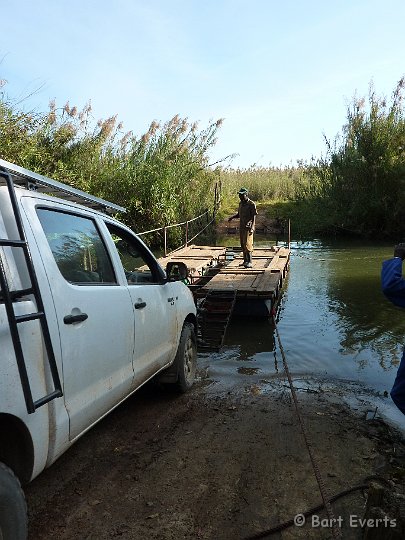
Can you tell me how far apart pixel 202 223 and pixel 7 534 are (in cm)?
1892

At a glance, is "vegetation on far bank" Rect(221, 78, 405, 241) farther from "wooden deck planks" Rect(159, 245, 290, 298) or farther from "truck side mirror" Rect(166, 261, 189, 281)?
"truck side mirror" Rect(166, 261, 189, 281)

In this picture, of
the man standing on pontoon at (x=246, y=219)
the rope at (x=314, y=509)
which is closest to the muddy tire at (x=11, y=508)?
the rope at (x=314, y=509)

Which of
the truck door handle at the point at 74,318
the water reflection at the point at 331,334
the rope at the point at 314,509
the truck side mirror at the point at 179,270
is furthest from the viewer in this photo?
the water reflection at the point at 331,334

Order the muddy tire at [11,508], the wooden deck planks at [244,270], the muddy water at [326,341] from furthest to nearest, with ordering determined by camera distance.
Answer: the wooden deck planks at [244,270] → the muddy water at [326,341] → the muddy tire at [11,508]

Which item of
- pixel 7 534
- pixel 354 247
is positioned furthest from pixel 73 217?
pixel 354 247

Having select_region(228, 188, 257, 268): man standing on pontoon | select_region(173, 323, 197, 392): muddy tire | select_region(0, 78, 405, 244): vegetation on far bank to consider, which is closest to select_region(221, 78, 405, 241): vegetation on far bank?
select_region(0, 78, 405, 244): vegetation on far bank

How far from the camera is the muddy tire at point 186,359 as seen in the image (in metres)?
4.60

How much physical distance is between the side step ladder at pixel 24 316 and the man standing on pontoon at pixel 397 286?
224 centimetres

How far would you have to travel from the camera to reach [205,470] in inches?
133

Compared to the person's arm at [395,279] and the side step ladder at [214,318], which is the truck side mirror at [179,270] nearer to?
the person's arm at [395,279]

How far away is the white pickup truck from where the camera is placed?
2.06 meters

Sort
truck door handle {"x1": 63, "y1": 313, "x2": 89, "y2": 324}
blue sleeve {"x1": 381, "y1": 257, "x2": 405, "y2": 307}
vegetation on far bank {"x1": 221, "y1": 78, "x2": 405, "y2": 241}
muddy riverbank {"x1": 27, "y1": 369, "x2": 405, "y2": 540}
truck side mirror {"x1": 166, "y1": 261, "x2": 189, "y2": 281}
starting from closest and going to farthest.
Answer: truck door handle {"x1": 63, "y1": 313, "x2": 89, "y2": 324} → muddy riverbank {"x1": 27, "y1": 369, "x2": 405, "y2": 540} → blue sleeve {"x1": 381, "y1": 257, "x2": 405, "y2": 307} → truck side mirror {"x1": 166, "y1": 261, "x2": 189, "y2": 281} → vegetation on far bank {"x1": 221, "y1": 78, "x2": 405, "y2": 241}

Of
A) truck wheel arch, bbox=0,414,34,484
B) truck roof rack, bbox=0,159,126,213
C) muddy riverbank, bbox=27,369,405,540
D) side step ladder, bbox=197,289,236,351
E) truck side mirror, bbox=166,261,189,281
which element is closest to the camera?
truck wheel arch, bbox=0,414,34,484

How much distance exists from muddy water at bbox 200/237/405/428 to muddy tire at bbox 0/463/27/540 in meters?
3.59
